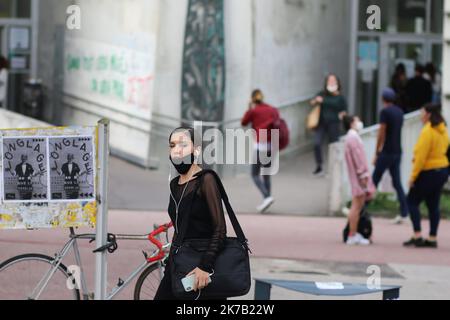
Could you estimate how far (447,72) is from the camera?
56.7 feet

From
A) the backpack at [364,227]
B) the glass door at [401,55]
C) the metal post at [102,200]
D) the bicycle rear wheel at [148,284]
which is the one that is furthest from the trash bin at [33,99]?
the metal post at [102,200]

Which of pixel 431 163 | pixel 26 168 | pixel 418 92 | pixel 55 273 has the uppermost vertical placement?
pixel 418 92

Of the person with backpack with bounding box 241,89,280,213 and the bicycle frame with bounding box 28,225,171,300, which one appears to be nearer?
the bicycle frame with bounding box 28,225,171,300

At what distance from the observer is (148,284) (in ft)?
25.6

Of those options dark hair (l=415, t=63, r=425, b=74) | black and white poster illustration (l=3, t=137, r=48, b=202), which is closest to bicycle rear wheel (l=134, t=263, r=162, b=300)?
black and white poster illustration (l=3, t=137, r=48, b=202)

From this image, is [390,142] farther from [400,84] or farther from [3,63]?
[3,63]

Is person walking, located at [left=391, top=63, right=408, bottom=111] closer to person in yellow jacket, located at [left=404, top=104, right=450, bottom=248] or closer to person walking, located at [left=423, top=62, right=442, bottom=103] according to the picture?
person walking, located at [left=423, top=62, right=442, bottom=103]

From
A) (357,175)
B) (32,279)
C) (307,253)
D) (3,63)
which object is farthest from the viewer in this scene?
(3,63)

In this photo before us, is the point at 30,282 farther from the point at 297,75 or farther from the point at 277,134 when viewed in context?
the point at 297,75

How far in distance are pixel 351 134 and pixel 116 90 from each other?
23.3 ft

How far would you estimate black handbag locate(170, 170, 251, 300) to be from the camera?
6406 millimetres

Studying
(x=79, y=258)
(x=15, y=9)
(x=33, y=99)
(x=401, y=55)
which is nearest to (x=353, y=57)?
(x=401, y=55)

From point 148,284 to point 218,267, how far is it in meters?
1.48

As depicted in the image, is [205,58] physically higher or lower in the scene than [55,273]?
higher
